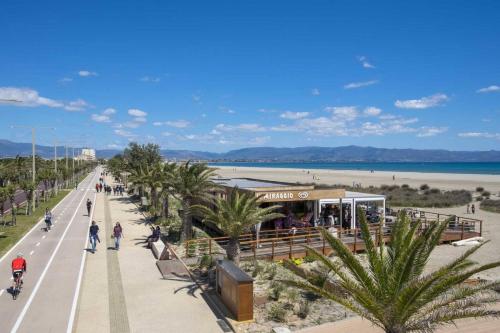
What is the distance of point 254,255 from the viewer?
61.8 ft

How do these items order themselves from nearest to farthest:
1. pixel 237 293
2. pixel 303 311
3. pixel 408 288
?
pixel 408 288 < pixel 237 293 < pixel 303 311

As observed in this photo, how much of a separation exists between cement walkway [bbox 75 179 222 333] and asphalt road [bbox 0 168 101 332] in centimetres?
49

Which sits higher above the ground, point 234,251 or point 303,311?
point 234,251

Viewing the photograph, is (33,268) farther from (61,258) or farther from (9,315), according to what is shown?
(9,315)

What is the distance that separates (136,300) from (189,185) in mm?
8945

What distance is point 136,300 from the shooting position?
14.0 meters

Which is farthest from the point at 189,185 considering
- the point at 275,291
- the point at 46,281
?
the point at 275,291

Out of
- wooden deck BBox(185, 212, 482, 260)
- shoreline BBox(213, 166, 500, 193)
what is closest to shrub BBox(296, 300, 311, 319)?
wooden deck BBox(185, 212, 482, 260)

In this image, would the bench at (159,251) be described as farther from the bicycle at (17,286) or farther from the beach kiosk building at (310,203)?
the bicycle at (17,286)

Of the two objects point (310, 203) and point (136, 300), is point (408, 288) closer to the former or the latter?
point (136, 300)

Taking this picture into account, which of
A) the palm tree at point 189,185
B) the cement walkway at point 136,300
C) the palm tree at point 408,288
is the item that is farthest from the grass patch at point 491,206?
the palm tree at point 408,288

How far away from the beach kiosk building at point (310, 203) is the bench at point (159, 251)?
4.50 m

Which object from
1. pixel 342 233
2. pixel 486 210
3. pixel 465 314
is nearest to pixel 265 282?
pixel 342 233

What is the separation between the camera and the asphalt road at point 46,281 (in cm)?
1213
